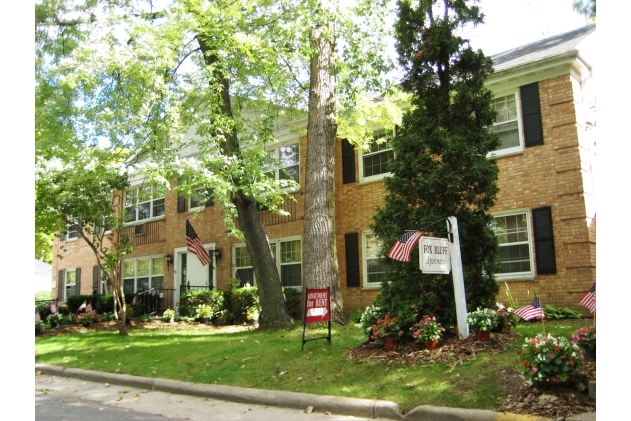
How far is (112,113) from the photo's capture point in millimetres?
11867

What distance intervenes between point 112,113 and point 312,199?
4.77 m

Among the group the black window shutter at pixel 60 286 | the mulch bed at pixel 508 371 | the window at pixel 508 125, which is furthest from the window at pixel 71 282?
the mulch bed at pixel 508 371

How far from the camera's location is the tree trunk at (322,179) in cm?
1177

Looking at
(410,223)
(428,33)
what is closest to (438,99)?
(428,33)

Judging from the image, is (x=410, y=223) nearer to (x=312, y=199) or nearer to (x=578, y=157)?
(x=312, y=199)

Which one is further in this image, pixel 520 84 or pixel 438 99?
pixel 520 84

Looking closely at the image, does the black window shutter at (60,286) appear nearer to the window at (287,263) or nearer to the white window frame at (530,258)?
the window at (287,263)

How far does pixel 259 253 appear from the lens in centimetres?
1284

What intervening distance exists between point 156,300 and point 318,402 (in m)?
15.1

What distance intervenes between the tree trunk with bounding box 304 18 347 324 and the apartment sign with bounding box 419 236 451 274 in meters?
4.60

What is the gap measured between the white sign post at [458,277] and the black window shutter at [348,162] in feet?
26.7

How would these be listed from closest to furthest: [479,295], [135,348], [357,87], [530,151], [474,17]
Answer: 1. [479,295]
2. [474,17]
3. [135,348]
4. [530,151]
5. [357,87]

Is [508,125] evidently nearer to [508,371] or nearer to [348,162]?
[348,162]

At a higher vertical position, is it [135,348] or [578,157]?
[578,157]
